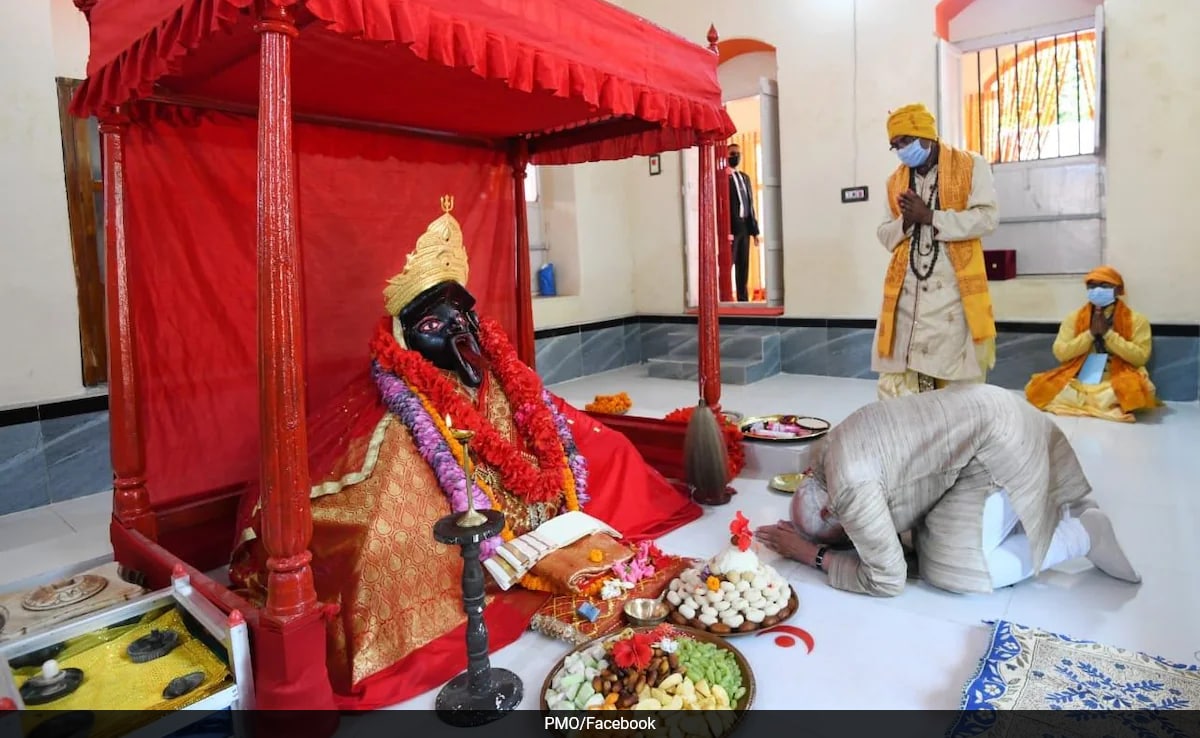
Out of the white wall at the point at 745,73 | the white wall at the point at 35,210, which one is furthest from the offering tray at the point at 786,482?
the white wall at the point at 745,73

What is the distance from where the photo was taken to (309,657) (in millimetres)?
2336

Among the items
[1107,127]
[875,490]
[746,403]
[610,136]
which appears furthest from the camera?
[746,403]

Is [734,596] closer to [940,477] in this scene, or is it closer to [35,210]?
[940,477]

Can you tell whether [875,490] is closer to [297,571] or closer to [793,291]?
[297,571]

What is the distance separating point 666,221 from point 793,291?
6.04ft

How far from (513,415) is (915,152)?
2626 millimetres

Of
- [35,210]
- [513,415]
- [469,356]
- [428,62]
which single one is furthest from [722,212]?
[35,210]

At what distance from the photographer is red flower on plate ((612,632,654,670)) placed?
2359 mm

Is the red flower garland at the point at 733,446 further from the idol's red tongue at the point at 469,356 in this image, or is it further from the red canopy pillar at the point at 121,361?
the red canopy pillar at the point at 121,361

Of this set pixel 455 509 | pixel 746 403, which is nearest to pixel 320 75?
pixel 455 509

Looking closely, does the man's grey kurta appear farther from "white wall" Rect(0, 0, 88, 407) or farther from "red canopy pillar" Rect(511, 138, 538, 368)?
"white wall" Rect(0, 0, 88, 407)

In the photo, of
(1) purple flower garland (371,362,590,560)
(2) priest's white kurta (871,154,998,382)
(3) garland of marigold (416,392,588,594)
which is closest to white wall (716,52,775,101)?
(2) priest's white kurta (871,154,998,382)

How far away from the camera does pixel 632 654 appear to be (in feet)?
7.79

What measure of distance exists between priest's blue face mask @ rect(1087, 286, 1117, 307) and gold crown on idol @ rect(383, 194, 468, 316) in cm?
495
